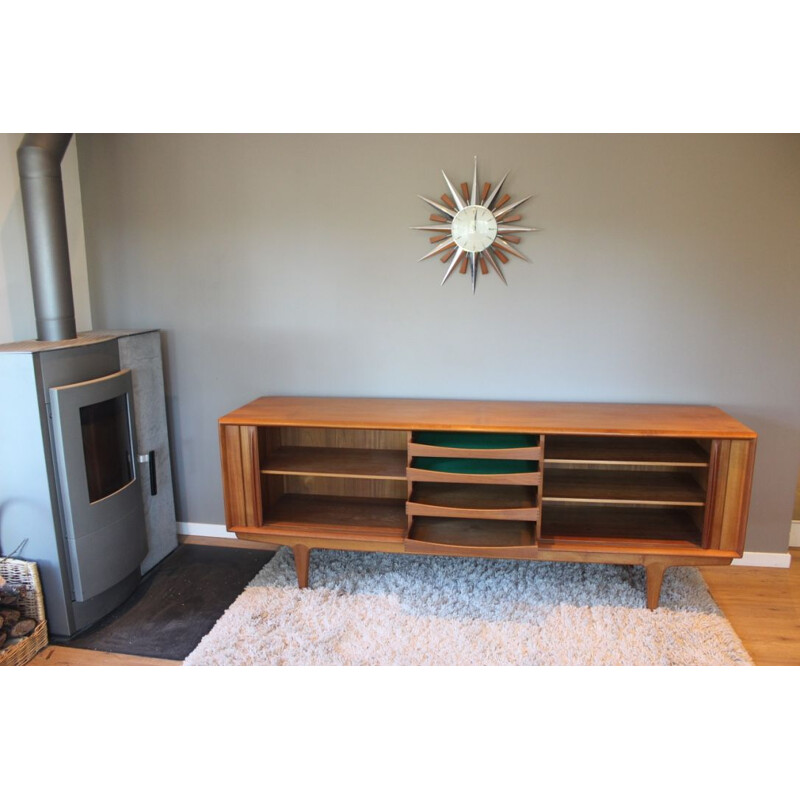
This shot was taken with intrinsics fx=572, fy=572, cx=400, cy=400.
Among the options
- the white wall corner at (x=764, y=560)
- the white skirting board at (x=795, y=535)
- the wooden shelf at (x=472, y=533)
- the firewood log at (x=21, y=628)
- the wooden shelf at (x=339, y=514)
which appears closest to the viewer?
the firewood log at (x=21, y=628)

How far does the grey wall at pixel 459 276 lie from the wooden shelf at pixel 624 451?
0.81ft

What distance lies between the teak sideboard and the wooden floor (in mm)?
316

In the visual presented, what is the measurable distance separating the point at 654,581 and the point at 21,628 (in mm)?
2296

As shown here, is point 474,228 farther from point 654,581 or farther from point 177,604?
Answer: point 177,604

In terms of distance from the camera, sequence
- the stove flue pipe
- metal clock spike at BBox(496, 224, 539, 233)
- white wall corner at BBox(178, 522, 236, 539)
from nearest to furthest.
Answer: the stove flue pipe, metal clock spike at BBox(496, 224, 539, 233), white wall corner at BBox(178, 522, 236, 539)

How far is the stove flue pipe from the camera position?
2.08 metres

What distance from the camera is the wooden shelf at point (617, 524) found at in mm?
2219

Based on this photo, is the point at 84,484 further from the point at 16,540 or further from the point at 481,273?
Answer: the point at 481,273

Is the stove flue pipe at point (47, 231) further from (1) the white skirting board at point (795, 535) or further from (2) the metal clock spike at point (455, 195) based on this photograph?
(1) the white skirting board at point (795, 535)

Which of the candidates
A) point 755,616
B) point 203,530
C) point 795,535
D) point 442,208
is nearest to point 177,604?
point 203,530

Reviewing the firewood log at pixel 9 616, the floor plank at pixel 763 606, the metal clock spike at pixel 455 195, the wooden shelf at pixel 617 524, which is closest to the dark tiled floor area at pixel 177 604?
the firewood log at pixel 9 616

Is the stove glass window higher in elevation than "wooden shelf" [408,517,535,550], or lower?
higher

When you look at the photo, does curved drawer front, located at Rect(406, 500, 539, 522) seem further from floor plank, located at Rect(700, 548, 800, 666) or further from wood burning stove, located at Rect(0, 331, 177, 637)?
wood burning stove, located at Rect(0, 331, 177, 637)

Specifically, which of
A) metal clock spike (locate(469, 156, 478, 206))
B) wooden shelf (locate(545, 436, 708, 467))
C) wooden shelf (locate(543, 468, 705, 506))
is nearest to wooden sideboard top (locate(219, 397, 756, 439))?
wooden shelf (locate(545, 436, 708, 467))
